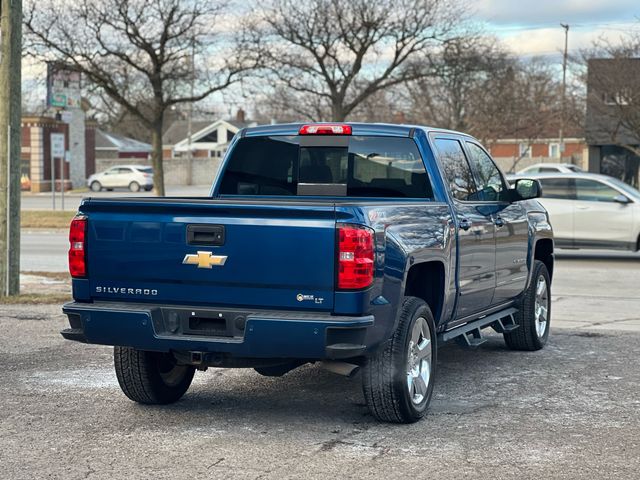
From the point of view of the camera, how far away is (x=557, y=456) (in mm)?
5898

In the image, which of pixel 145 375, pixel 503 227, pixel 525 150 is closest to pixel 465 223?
pixel 503 227

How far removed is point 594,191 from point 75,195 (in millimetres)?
38444

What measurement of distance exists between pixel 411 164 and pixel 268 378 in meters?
2.00

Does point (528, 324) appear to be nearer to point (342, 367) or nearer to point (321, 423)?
point (321, 423)

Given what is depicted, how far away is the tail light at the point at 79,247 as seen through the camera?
656 cm

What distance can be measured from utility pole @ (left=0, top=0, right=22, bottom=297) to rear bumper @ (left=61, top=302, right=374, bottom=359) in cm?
649

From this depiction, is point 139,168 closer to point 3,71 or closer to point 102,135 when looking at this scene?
point 102,135

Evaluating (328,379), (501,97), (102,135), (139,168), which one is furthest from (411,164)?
(102,135)

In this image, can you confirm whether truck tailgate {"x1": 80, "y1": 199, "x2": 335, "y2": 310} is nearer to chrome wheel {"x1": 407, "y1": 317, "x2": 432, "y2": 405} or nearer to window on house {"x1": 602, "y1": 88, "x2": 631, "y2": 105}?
chrome wheel {"x1": 407, "y1": 317, "x2": 432, "y2": 405}

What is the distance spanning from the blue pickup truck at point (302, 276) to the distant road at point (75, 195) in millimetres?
16536

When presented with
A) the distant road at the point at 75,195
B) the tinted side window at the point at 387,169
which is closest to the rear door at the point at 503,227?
the tinted side window at the point at 387,169

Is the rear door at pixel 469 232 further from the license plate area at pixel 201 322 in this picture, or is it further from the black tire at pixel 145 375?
the black tire at pixel 145 375

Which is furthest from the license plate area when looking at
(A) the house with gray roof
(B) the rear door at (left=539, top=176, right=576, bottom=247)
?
(A) the house with gray roof

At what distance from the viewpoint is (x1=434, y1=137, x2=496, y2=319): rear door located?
766 cm
